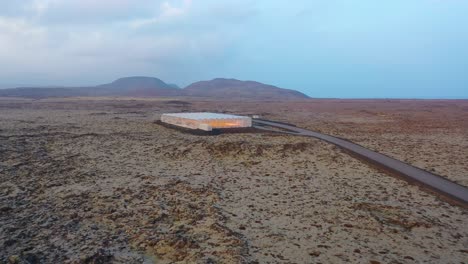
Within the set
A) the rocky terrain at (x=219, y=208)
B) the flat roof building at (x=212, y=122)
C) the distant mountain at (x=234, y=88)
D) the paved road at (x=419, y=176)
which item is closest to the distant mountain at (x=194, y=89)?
the distant mountain at (x=234, y=88)

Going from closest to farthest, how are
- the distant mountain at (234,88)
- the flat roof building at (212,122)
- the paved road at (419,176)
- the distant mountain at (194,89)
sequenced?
the paved road at (419,176), the flat roof building at (212,122), the distant mountain at (194,89), the distant mountain at (234,88)

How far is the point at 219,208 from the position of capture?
26.6 feet

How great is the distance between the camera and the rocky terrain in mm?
6039

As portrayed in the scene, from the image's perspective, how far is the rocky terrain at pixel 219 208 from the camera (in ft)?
19.8

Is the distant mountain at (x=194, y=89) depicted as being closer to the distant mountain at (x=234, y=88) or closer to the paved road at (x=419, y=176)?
the distant mountain at (x=234, y=88)

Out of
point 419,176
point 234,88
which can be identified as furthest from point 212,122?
point 234,88

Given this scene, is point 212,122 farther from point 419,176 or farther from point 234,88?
point 234,88

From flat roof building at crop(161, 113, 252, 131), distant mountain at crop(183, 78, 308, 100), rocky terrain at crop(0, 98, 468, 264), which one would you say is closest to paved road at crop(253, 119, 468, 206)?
rocky terrain at crop(0, 98, 468, 264)

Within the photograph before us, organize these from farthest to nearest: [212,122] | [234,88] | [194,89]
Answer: [194,89], [234,88], [212,122]

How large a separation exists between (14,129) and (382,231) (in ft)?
65.9

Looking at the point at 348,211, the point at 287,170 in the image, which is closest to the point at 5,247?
the point at 348,211

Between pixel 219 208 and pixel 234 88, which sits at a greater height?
pixel 234 88

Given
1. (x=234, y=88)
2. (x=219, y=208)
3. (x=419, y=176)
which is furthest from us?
(x=234, y=88)

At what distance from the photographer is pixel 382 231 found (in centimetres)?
701
